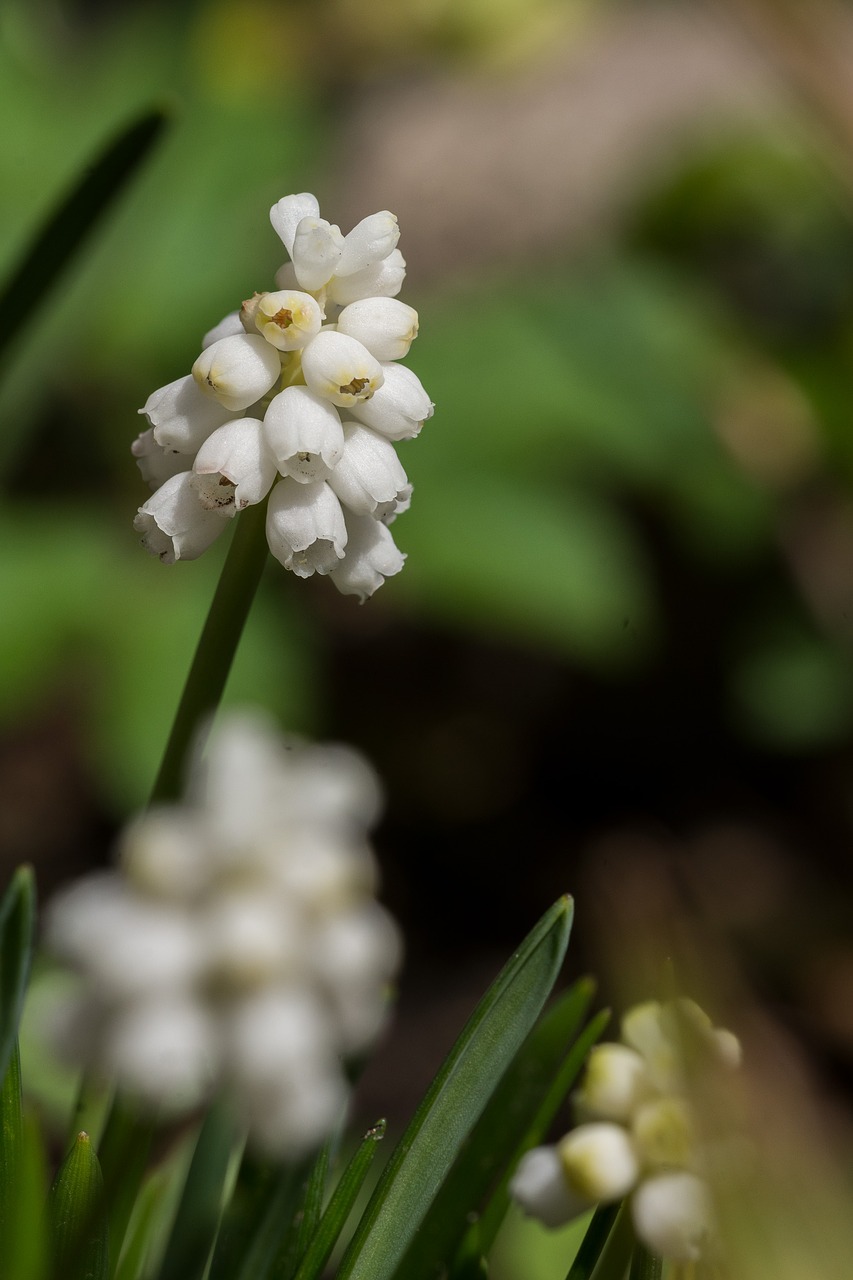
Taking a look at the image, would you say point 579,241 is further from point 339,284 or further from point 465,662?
point 339,284

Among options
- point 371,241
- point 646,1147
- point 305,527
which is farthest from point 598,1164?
point 371,241

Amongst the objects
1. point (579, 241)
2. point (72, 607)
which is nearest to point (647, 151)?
point (579, 241)

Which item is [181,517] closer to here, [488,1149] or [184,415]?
[184,415]

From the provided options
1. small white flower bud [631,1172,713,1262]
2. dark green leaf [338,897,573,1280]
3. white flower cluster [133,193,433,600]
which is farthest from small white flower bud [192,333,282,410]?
small white flower bud [631,1172,713,1262]

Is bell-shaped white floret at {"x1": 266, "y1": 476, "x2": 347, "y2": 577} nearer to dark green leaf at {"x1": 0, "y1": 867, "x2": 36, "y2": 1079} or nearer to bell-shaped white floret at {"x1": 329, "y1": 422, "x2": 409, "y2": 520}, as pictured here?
bell-shaped white floret at {"x1": 329, "y1": 422, "x2": 409, "y2": 520}

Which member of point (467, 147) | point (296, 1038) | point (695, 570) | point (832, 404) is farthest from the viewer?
point (467, 147)
